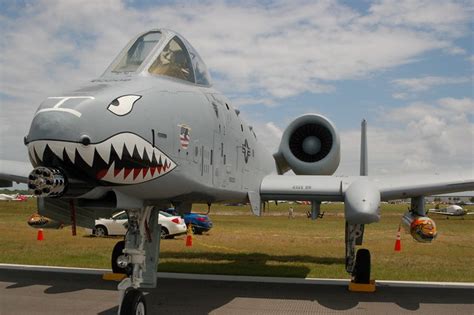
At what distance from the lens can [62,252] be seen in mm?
16344

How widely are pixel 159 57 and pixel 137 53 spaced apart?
335 mm

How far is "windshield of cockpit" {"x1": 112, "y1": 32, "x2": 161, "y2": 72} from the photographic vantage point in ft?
22.8

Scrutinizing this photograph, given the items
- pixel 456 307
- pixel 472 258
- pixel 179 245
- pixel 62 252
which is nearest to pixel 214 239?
pixel 179 245

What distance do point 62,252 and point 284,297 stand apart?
31.3ft

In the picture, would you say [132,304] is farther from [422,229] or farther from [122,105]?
[422,229]

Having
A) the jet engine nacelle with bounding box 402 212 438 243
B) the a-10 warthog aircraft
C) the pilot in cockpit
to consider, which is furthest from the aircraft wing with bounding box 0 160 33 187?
the jet engine nacelle with bounding box 402 212 438 243

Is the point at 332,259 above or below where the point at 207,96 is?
below

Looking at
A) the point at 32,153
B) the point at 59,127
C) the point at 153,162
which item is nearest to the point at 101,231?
the point at 153,162

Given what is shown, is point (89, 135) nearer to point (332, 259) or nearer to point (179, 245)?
point (332, 259)

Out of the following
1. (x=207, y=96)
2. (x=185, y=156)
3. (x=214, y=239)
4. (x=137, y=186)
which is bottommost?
(x=214, y=239)

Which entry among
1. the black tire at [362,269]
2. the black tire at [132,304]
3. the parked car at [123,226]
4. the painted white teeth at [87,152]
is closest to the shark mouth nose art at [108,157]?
Result: the painted white teeth at [87,152]

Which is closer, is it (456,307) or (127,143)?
(127,143)

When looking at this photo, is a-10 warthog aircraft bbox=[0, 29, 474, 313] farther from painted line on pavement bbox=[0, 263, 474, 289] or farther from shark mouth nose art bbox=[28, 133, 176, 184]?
painted line on pavement bbox=[0, 263, 474, 289]

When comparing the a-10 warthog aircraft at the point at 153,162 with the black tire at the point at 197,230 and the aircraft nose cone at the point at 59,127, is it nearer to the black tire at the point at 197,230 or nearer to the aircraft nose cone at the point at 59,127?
the aircraft nose cone at the point at 59,127
